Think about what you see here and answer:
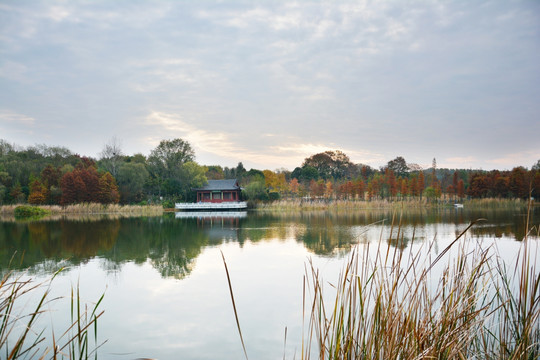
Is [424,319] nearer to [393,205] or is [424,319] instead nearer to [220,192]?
[393,205]

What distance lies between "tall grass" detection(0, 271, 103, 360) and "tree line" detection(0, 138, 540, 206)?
26021 mm

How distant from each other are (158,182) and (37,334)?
33.0 metres

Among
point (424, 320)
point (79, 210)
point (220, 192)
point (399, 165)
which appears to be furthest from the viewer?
point (399, 165)

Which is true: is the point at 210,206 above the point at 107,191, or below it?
below

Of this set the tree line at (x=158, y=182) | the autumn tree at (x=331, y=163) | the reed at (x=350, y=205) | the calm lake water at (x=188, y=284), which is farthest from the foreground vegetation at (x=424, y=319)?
the autumn tree at (x=331, y=163)

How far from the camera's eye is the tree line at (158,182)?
2789 centimetres

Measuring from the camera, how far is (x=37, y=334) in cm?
308

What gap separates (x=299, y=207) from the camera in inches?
1187

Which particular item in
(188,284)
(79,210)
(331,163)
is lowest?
(188,284)

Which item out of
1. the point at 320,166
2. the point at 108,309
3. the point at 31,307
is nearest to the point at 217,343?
the point at 108,309

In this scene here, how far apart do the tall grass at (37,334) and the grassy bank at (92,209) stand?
24079 mm

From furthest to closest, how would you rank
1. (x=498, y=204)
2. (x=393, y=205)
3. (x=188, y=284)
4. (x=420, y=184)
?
1. (x=420, y=184)
2. (x=393, y=205)
3. (x=498, y=204)
4. (x=188, y=284)

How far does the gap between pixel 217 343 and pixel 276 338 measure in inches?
25.5

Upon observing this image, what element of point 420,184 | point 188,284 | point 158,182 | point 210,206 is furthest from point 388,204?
point 188,284
